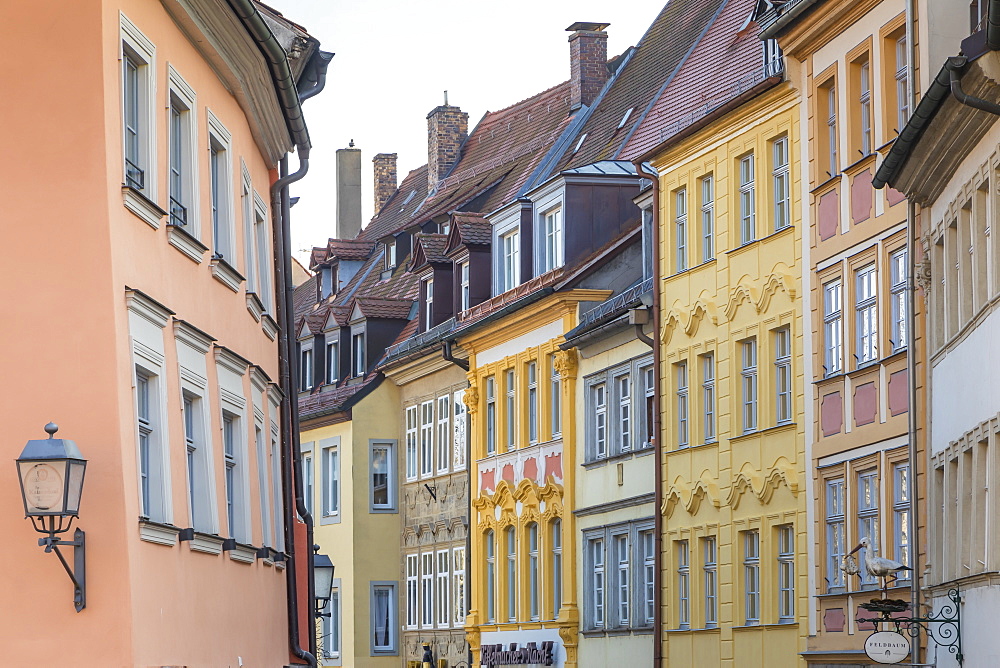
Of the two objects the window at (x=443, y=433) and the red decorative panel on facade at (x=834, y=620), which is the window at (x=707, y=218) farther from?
the window at (x=443, y=433)

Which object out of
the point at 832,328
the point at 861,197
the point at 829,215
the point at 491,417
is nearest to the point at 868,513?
the point at 832,328

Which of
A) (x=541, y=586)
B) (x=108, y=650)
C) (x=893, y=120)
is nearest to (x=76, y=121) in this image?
(x=108, y=650)

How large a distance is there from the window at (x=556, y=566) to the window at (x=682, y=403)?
18.8ft

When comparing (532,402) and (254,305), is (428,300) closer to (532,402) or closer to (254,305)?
(532,402)

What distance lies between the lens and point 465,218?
42719 millimetres

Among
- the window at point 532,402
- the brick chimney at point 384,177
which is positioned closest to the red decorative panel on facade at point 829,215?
the window at point 532,402

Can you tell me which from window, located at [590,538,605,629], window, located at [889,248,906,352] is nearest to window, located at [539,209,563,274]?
window, located at [590,538,605,629]

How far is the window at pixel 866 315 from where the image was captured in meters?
24.5

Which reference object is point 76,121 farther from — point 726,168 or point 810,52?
point 726,168

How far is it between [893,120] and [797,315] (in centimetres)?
374

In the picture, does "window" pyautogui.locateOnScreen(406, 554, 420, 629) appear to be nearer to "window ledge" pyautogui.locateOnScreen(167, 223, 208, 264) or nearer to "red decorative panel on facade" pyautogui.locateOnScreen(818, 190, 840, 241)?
"red decorative panel on facade" pyautogui.locateOnScreen(818, 190, 840, 241)

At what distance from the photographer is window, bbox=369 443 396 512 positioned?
46656 millimetres

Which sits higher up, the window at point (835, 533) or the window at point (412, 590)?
the window at point (835, 533)

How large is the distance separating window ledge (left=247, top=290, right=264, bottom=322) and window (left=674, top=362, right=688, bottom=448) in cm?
1080
